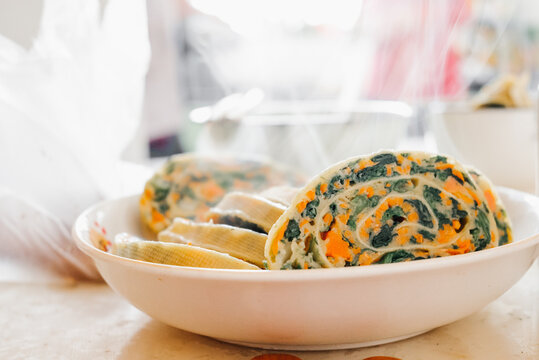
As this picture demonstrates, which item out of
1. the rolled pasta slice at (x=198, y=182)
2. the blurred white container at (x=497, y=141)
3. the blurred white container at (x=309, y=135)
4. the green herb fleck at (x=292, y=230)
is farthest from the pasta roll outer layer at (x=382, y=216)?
the blurred white container at (x=497, y=141)

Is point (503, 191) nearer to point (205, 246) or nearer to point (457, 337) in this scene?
point (457, 337)

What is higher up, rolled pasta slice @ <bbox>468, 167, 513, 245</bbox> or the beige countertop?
rolled pasta slice @ <bbox>468, 167, 513, 245</bbox>

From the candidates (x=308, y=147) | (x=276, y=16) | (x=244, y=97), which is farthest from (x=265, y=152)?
(x=276, y=16)

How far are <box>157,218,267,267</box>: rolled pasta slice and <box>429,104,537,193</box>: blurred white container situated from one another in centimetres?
56

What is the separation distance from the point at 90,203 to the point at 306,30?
786 mm

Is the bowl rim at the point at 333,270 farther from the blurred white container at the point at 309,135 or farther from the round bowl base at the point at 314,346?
the blurred white container at the point at 309,135

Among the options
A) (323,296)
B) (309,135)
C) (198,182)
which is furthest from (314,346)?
(309,135)

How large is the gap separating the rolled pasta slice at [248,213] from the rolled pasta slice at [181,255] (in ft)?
0.19

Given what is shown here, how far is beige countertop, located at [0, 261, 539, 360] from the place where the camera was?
0.41 meters

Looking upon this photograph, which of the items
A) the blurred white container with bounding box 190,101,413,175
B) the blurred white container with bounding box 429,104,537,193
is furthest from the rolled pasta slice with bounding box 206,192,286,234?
the blurred white container with bounding box 429,104,537,193

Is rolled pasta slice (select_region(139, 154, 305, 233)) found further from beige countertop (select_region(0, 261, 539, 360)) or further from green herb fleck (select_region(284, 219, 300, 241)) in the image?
green herb fleck (select_region(284, 219, 300, 241))

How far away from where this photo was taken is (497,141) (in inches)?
34.4

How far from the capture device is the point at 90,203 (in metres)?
0.69

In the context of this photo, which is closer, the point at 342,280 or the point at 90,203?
the point at 342,280
